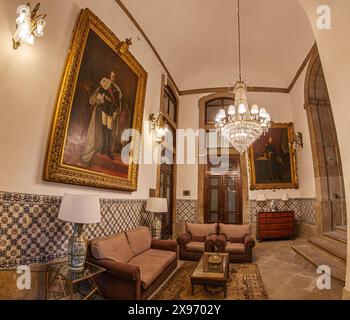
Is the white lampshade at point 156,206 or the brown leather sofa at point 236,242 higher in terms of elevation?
the white lampshade at point 156,206

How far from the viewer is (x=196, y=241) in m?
6.13

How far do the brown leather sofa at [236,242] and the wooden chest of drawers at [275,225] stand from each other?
188 centimetres

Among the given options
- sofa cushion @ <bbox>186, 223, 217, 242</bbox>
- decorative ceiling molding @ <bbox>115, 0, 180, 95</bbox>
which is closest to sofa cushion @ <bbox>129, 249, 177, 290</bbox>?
sofa cushion @ <bbox>186, 223, 217, 242</bbox>

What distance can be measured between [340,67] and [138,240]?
449 centimetres

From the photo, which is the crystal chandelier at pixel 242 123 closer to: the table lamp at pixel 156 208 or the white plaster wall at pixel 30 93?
the table lamp at pixel 156 208

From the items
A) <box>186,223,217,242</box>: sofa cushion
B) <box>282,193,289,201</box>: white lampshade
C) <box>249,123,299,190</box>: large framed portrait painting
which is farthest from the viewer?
<box>249,123,299,190</box>: large framed portrait painting

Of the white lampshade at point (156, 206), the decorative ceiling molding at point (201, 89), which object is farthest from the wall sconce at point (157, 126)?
the decorative ceiling molding at point (201, 89)

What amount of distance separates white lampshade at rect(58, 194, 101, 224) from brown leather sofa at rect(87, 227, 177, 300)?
0.84 meters

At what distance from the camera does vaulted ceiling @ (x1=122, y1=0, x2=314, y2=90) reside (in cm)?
585

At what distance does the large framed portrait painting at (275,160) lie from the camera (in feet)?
27.8

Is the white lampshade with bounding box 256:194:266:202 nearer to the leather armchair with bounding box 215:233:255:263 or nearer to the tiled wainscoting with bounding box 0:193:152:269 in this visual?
the leather armchair with bounding box 215:233:255:263
